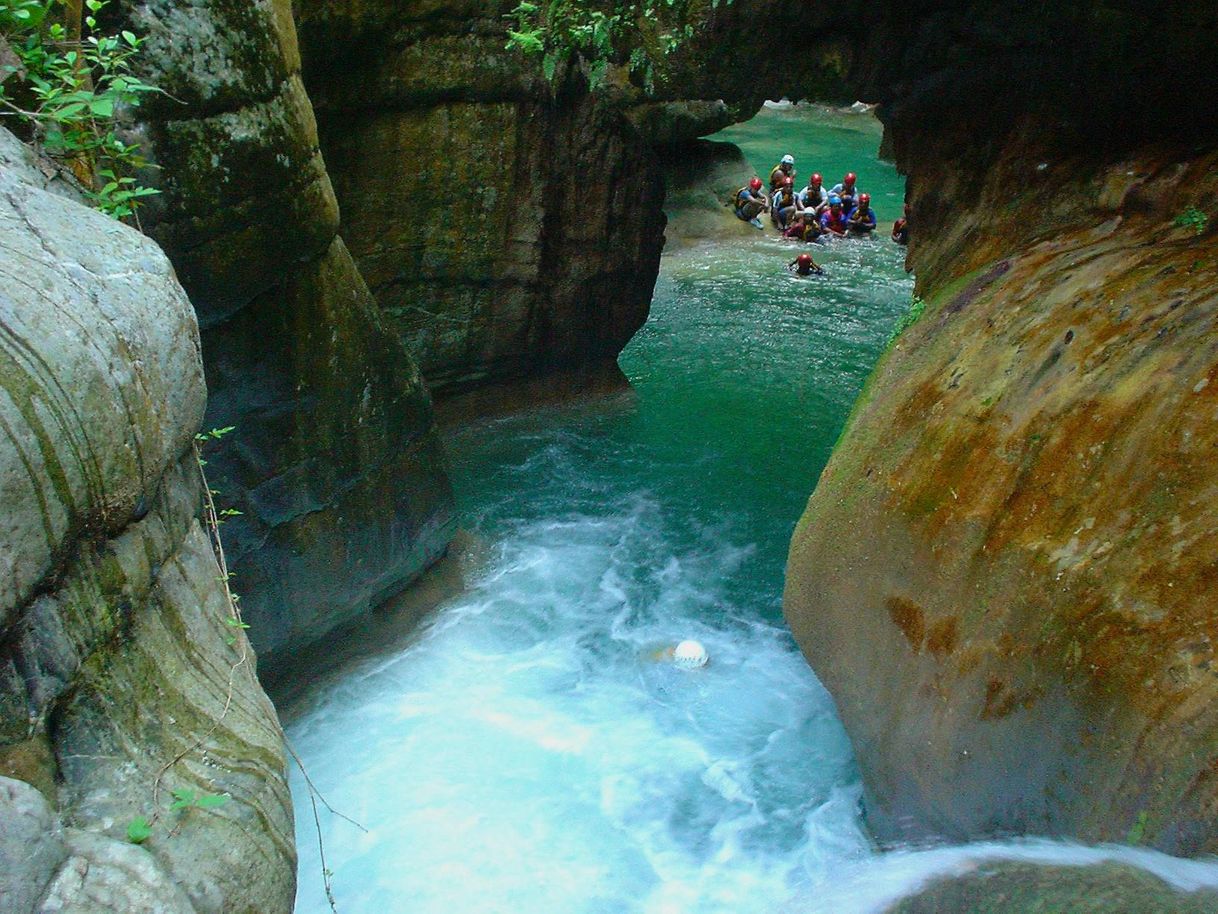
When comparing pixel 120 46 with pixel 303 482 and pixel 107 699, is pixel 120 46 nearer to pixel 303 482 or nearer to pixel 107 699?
pixel 303 482

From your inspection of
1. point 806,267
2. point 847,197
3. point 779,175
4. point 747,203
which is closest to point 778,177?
point 779,175

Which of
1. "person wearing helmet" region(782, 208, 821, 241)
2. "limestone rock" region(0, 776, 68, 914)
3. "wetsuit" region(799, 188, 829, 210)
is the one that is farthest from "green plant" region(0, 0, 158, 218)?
"wetsuit" region(799, 188, 829, 210)

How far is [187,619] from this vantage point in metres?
3.22

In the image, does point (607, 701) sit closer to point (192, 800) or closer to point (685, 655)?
point (685, 655)

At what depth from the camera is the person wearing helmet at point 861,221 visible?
682 inches

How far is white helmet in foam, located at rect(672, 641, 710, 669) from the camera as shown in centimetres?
683

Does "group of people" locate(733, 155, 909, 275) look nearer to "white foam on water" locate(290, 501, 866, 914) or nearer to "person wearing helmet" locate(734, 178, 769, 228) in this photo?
"person wearing helmet" locate(734, 178, 769, 228)

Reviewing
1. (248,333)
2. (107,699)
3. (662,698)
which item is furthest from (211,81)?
(662,698)

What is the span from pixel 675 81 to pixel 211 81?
3568mm

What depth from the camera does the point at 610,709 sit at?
21.2 feet

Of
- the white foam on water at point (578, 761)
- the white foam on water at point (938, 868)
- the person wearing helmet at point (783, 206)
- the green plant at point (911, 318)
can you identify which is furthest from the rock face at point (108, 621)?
the person wearing helmet at point (783, 206)

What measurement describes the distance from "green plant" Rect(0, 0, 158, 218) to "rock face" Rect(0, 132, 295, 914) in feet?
0.99

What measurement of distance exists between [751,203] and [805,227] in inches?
39.4

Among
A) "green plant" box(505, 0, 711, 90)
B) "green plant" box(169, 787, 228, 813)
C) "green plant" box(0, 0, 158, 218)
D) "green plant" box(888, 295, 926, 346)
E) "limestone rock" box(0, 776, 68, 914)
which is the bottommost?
"green plant" box(169, 787, 228, 813)
